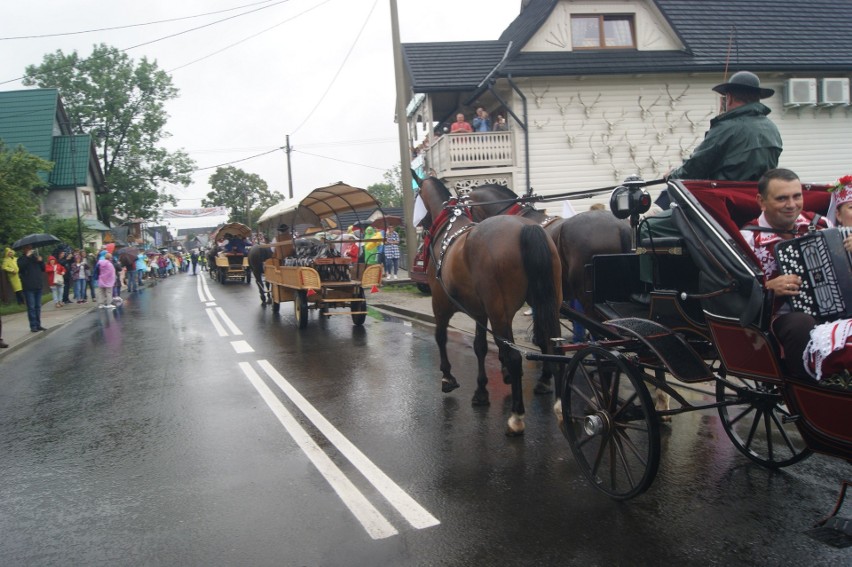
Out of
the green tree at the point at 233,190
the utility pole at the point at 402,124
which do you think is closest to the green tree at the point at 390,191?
the green tree at the point at 233,190

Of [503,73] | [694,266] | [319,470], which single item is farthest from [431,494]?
[503,73]

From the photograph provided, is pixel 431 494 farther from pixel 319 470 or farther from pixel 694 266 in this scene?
pixel 694 266

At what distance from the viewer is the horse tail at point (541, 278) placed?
200 inches

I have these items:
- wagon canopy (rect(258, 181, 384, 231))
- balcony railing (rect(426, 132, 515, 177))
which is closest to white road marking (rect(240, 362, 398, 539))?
wagon canopy (rect(258, 181, 384, 231))

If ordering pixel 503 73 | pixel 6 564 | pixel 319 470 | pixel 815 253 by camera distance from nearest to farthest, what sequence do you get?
pixel 815 253
pixel 6 564
pixel 319 470
pixel 503 73

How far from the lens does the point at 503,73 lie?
58.9 feet

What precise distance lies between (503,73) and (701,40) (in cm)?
706

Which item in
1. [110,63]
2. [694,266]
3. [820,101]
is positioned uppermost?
[110,63]

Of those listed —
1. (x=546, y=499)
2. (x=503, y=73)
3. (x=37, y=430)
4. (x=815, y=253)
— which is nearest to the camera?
(x=815, y=253)

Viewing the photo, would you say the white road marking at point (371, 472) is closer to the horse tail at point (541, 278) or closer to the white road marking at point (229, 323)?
the horse tail at point (541, 278)

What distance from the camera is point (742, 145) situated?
418cm

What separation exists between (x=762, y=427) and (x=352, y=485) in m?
3.51

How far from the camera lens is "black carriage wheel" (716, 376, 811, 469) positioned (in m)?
3.84

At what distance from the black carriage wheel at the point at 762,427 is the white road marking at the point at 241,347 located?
7.44m
